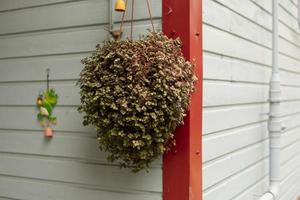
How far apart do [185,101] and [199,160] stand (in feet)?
1.27

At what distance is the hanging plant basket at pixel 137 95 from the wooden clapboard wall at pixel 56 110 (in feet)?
0.84

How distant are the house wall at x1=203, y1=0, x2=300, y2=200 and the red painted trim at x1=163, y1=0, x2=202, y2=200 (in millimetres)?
195

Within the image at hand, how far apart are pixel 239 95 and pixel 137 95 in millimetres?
1167

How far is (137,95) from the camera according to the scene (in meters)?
1.82

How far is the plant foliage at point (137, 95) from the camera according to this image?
1.83m

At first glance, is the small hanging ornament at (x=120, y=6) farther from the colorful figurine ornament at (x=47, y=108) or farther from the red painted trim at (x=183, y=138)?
the colorful figurine ornament at (x=47, y=108)

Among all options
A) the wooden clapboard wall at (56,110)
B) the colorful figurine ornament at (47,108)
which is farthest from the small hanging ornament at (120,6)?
the colorful figurine ornament at (47,108)

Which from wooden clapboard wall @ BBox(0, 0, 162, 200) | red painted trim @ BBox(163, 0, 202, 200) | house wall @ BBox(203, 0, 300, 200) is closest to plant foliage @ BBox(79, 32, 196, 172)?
red painted trim @ BBox(163, 0, 202, 200)

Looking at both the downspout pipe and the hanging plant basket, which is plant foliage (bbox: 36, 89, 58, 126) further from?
the downspout pipe

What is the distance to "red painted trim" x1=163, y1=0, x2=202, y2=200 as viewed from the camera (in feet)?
6.79

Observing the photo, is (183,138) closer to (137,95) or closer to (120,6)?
(137,95)

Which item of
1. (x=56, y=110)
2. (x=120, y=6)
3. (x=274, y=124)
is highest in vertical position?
(x=120, y=6)

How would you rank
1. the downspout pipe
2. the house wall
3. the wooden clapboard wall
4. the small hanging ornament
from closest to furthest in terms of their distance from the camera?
the small hanging ornament < the wooden clapboard wall < the house wall < the downspout pipe

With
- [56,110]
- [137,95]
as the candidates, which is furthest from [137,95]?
[56,110]
